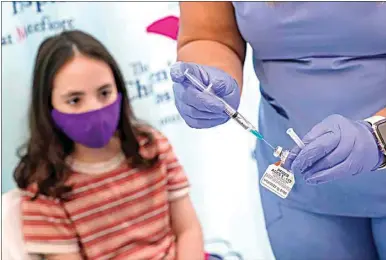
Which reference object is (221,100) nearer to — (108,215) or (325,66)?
(325,66)

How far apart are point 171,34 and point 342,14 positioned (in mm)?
709

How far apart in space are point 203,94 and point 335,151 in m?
0.20

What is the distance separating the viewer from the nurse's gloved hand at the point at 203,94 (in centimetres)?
91

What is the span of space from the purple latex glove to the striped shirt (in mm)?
530

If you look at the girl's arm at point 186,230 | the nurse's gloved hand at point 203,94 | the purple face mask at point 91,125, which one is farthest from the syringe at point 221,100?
the girl's arm at point 186,230

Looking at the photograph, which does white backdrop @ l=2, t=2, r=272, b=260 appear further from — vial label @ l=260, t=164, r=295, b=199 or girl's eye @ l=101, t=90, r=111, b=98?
vial label @ l=260, t=164, r=295, b=199

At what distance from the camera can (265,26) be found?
0.98 m

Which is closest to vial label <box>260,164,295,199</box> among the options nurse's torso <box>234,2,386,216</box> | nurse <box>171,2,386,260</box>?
nurse <box>171,2,386,260</box>

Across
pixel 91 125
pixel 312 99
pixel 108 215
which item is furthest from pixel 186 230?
pixel 312 99

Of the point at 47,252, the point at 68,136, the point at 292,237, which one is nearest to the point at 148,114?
the point at 68,136

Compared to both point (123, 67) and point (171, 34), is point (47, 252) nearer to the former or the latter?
point (123, 67)

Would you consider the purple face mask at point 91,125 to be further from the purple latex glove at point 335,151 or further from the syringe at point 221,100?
the purple latex glove at point 335,151

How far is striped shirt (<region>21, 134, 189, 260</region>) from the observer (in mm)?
1247

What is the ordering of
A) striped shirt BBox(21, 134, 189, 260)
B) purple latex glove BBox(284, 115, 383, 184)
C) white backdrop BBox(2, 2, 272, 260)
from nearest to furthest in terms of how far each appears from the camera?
purple latex glove BBox(284, 115, 383, 184) → striped shirt BBox(21, 134, 189, 260) → white backdrop BBox(2, 2, 272, 260)
